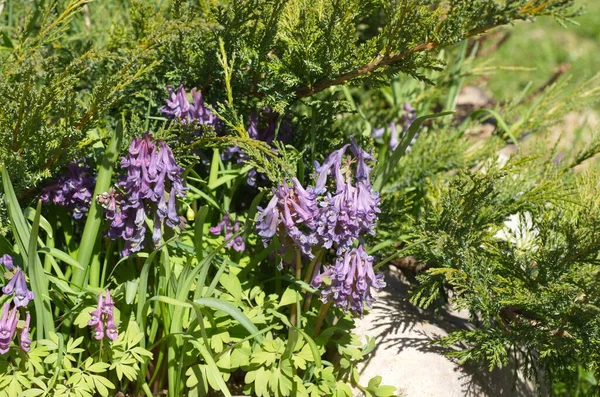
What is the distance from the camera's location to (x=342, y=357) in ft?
8.00

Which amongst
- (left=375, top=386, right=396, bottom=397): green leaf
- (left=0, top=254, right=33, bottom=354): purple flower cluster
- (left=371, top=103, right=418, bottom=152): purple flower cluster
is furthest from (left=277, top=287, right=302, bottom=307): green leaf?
(left=371, top=103, right=418, bottom=152): purple flower cluster

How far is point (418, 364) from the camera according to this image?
251cm

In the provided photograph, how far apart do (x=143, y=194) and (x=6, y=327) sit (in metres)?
0.55

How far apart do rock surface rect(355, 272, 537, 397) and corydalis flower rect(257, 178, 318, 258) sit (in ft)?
2.34

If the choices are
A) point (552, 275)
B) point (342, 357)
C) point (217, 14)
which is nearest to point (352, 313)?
point (342, 357)

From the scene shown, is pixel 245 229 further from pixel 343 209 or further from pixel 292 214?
pixel 343 209

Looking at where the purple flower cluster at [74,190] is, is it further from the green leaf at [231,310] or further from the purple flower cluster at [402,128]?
the purple flower cluster at [402,128]

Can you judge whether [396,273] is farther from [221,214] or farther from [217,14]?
[217,14]

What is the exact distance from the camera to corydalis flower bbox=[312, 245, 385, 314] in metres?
2.06

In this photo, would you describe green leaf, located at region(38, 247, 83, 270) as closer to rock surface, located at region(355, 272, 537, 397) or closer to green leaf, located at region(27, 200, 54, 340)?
green leaf, located at region(27, 200, 54, 340)

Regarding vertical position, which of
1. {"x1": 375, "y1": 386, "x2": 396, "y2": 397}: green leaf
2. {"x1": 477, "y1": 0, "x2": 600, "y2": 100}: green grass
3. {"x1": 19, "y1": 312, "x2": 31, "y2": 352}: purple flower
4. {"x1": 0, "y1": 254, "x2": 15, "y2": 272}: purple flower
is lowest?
{"x1": 19, "y1": 312, "x2": 31, "y2": 352}: purple flower

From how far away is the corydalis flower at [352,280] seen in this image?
6.77 ft

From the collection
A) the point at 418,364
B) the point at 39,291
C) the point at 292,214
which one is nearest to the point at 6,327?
the point at 39,291

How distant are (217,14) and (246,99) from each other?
0.37 metres
